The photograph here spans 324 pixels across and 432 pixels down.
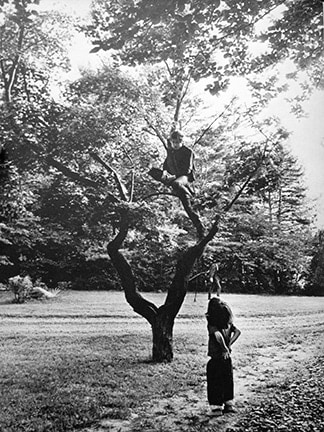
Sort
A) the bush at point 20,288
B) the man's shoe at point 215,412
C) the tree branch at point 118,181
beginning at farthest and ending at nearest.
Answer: the tree branch at point 118,181, the bush at point 20,288, the man's shoe at point 215,412

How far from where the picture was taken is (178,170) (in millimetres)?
2287

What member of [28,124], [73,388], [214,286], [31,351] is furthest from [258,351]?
[28,124]

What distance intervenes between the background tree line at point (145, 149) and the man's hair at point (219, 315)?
14 centimetres

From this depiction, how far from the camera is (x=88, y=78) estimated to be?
6.98ft

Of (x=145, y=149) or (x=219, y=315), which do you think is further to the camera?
(x=145, y=149)

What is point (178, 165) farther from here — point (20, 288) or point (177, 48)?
point (20, 288)

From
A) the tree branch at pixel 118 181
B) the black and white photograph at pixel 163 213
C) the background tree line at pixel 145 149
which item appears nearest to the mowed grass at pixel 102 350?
the black and white photograph at pixel 163 213

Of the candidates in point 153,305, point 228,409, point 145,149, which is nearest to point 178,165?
point 145,149

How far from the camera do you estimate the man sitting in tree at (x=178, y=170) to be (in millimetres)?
2262

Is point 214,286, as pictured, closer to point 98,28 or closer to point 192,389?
point 192,389

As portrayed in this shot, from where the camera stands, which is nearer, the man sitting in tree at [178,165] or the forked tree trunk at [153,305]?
the forked tree trunk at [153,305]

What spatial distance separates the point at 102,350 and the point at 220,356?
1.94ft

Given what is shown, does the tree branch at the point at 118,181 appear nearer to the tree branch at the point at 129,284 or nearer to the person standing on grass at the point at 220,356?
the tree branch at the point at 129,284

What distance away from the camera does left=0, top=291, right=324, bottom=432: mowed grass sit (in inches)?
67.4
